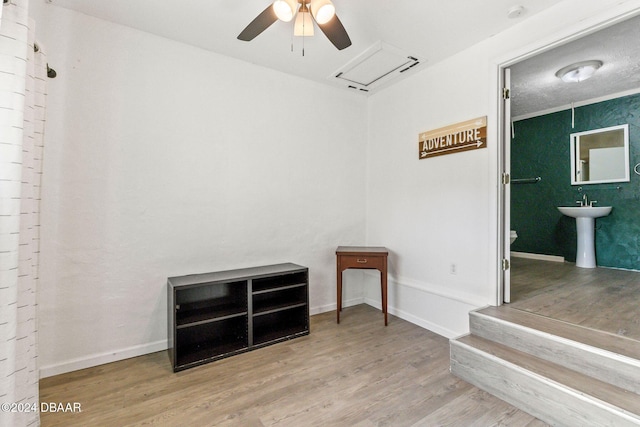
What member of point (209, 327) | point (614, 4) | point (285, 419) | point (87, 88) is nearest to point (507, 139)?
point (614, 4)

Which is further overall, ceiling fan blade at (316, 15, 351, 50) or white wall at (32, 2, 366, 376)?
white wall at (32, 2, 366, 376)

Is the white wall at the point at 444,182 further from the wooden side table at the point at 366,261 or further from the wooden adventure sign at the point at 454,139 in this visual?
the wooden side table at the point at 366,261

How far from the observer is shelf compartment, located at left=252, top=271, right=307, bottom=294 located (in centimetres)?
264

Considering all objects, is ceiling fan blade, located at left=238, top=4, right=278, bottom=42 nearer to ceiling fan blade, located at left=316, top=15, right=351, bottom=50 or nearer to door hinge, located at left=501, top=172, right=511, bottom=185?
ceiling fan blade, located at left=316, top=15, right=351, bottom=50

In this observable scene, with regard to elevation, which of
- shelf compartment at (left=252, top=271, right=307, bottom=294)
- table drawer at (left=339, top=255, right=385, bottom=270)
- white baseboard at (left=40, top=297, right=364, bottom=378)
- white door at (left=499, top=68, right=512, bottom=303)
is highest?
white door at (left=499, top=68, right=512, bottom=303)

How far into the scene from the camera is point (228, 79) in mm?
2729

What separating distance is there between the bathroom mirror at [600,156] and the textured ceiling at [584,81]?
0.53m

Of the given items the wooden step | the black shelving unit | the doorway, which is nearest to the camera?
the wooden step

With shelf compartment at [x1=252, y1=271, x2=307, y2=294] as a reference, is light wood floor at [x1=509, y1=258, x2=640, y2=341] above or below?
below

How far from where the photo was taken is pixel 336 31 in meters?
1.75

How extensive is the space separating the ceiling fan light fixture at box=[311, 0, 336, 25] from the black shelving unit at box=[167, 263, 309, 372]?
1943 millimetres

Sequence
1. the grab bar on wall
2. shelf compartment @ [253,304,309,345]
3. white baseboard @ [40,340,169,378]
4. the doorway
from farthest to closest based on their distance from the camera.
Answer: the grab bar on wall, shelf compartment @ [253,304,309,345], the doorway, white baseboard @ [40,340,169,378]

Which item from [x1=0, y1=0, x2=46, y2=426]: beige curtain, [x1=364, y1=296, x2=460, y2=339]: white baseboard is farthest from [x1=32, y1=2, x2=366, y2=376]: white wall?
[x1=364, y1=296, x2=460, y2=339]: white baseboard

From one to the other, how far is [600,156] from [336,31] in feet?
14.8
